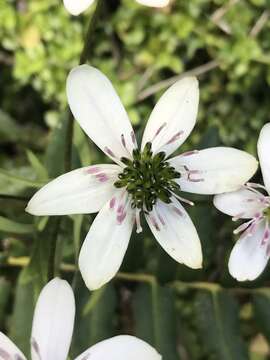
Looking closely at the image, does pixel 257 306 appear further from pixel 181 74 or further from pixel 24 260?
pixel 181 74

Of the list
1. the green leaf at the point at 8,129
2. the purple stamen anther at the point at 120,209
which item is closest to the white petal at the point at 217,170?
the purple stamen anther at the point at 120,209

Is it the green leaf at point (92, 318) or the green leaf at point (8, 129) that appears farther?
the green leaf at point (8, 129)

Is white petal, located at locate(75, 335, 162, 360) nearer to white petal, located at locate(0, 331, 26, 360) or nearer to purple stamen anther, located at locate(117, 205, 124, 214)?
white petal, located at locate(0, 331, 26, 360)

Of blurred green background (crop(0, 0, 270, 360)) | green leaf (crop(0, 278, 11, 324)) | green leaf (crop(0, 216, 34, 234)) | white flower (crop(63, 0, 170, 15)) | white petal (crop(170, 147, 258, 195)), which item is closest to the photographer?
white flower (crop(63, 0, 170, 15))

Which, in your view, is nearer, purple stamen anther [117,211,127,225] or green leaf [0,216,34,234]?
purple stamen anther [117,211,127,225]

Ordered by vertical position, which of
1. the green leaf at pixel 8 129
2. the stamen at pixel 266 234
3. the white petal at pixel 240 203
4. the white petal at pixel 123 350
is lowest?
the white petal at pixel 123 350

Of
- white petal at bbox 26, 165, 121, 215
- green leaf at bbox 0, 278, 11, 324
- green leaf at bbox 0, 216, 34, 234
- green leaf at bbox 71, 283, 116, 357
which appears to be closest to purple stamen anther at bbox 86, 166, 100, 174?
white petal at bbox 26, 165, 121, 215

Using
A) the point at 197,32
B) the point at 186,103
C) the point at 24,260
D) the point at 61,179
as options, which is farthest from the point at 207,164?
the point at 197,32

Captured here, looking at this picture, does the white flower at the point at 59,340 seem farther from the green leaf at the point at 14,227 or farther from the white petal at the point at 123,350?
the green leaf at the point at 14,227

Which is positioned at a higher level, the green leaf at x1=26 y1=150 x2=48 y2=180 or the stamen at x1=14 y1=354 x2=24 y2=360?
the green leaf at x1=26 y1=150 x2=48 y2=180
